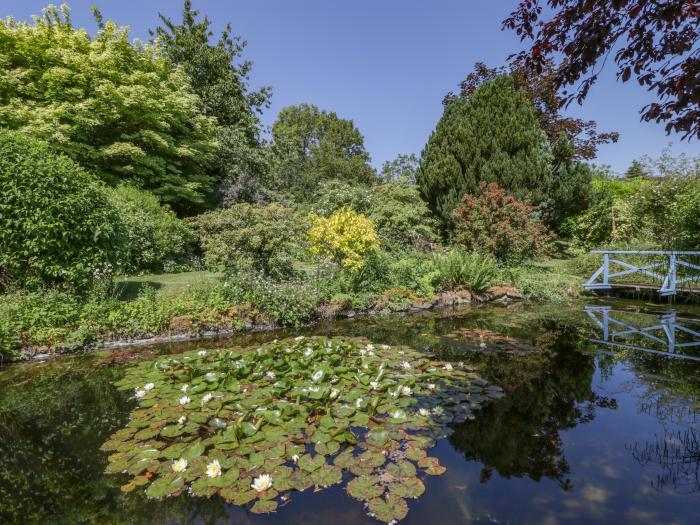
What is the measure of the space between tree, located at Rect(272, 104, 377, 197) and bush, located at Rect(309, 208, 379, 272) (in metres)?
21.6

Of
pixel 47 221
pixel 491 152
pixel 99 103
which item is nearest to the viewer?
pixel 47 221

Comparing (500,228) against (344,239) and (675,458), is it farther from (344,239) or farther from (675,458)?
(675,458)

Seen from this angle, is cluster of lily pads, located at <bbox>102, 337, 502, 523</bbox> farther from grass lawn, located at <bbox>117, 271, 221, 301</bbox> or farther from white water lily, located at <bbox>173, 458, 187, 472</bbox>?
grass lawn, located at <bbox>117, 271, 221, 301</bbox>

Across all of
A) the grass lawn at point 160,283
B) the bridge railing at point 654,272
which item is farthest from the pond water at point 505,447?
the bridge railing at point 654,272

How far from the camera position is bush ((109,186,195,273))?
966 cm

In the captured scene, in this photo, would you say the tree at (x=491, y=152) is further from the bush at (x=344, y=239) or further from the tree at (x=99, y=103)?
the tree at (x=99, y=103)

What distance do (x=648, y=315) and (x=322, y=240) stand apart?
758 centimetres

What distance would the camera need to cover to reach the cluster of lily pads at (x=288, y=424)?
2516 mm

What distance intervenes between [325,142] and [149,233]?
2752 centimetres

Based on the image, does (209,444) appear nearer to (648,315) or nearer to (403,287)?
(403,287)

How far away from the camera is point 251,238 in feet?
27.7

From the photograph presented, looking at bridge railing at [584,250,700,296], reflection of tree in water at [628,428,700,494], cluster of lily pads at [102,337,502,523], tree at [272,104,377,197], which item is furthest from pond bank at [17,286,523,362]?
tree at [272,104,377,197]

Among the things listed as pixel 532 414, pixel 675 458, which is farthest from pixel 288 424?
pixel 675 458

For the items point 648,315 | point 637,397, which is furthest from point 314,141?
point 637,397
